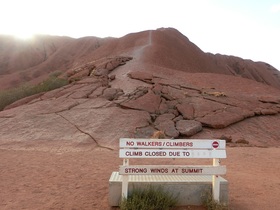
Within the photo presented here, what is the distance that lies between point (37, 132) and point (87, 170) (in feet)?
19.8

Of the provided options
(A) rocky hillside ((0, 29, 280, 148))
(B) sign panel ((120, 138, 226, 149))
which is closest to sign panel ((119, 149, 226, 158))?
(B) sign panel ((120, 138, 226, 149))

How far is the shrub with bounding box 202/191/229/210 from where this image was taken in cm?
528

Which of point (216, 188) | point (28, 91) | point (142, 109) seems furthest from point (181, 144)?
point (28, 91)

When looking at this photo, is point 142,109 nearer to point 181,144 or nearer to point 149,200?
point 181,144

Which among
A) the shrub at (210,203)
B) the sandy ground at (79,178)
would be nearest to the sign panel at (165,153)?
the shrub at (210,203)

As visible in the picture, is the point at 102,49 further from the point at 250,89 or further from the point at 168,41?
the point at 250,89

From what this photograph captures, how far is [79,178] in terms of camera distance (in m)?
7.28

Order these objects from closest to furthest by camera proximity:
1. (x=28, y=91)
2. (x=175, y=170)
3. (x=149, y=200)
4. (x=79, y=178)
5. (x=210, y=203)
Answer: (x=149, y=200)
(x=210, y=203)
(x=175, y=170)
(x=79, y=178)
(x=28, y=91)

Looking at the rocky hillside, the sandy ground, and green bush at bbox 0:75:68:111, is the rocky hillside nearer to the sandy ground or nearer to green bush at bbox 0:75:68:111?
green bush at bbox 0:75:68:111

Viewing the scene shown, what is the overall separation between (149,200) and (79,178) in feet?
8.25

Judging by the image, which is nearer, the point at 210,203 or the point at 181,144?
the point at 210,203

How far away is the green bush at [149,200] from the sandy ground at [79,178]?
0.52 meters

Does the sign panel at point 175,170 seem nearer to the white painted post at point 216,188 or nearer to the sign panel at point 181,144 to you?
the white painted post at point 216,188

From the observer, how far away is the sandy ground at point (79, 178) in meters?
5.80
